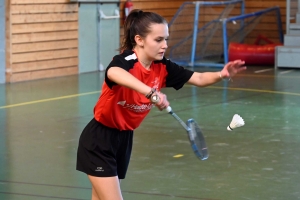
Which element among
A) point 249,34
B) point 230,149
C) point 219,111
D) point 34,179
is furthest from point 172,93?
point 249,34

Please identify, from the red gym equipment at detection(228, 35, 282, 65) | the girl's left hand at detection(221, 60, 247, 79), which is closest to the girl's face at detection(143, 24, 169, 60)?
the girl's left hand at detection(221, 60, 247, 79)

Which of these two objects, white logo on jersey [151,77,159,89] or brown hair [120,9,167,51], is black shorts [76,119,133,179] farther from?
brown hair [120,9,167,51]

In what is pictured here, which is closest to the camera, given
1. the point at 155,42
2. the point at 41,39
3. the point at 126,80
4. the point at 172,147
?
the point at 126,80

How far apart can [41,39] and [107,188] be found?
1068cm

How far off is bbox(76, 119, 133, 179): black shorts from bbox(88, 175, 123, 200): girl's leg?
30 millimetres

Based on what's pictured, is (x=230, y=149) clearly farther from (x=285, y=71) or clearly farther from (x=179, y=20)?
(x=179, y=20)

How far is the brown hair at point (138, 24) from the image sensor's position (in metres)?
4.02

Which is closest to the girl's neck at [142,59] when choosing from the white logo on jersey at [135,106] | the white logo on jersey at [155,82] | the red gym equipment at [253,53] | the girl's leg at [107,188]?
the white logo on jersey at [155,82]

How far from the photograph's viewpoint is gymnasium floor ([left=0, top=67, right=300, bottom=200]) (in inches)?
229

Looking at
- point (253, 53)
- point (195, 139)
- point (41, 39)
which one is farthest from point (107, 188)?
point (253, 53)

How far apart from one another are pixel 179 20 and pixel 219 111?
7600 millimetres

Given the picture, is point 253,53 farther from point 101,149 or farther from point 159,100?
point 159,100

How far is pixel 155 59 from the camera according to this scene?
4.03 meters

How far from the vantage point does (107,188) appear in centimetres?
400
